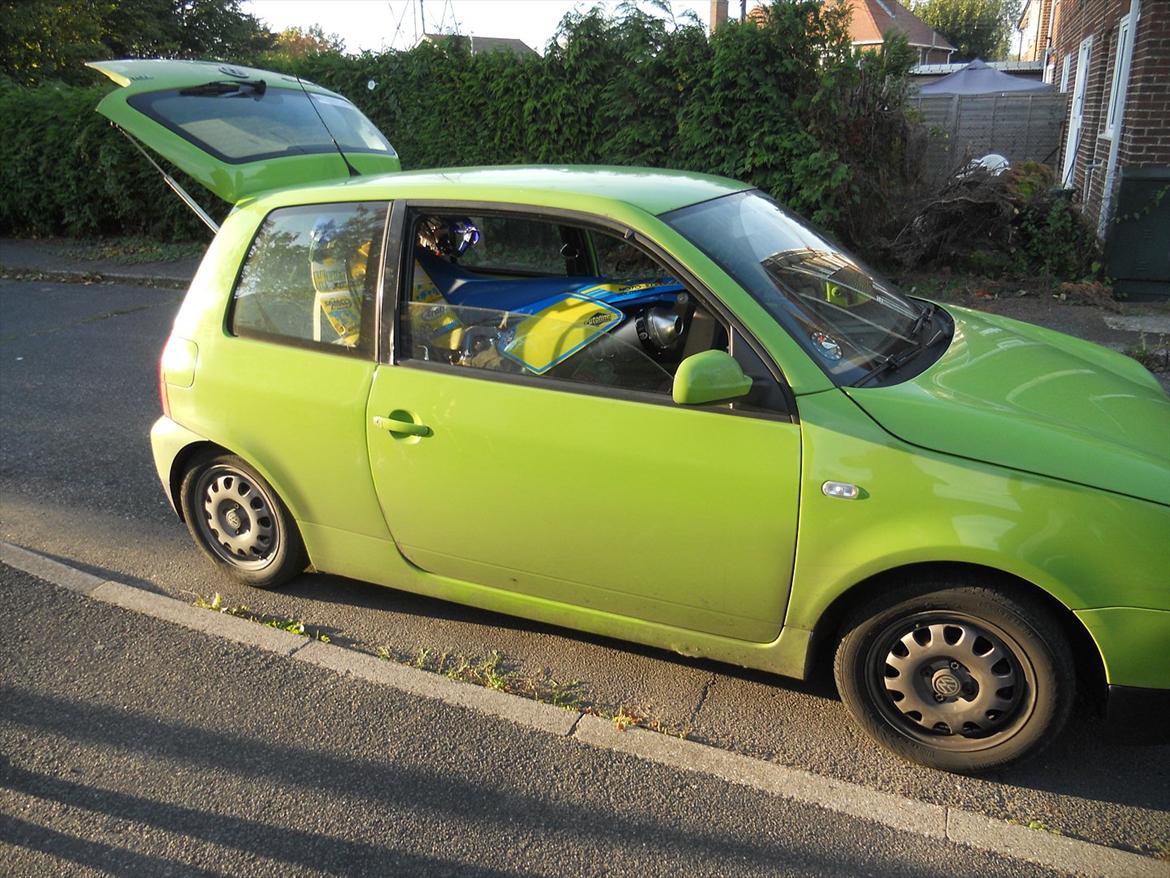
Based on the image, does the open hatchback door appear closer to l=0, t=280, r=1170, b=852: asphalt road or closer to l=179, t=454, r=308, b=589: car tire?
l=179, t=454, r=308, b=589: car tire

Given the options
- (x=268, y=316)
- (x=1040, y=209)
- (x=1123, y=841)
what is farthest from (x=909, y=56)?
(x=1123, y=841)

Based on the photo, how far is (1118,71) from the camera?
10.5m

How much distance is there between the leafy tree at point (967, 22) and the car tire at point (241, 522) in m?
68.2

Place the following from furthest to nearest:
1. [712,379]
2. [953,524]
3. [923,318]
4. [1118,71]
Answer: [1118,71] → [923,318] → [712,379] → [953,524]

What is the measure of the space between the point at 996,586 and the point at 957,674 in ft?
1.02

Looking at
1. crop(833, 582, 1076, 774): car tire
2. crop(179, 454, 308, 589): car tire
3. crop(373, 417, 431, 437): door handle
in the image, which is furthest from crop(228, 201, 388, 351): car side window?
crop(833, 582, 1076, 774): car tire

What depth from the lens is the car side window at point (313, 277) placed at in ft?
12.1

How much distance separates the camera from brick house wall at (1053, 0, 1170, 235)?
933cm

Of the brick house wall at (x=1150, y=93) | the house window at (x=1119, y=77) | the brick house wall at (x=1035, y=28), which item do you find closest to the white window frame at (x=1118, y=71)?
the house window at (x=1119, y=77)

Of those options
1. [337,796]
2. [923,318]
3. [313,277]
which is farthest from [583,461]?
[923,318]

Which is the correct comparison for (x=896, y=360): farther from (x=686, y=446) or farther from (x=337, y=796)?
(x=337, y=796)

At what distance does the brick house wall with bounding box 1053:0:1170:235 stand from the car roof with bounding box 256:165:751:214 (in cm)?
756

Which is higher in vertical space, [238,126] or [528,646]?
[238,126]

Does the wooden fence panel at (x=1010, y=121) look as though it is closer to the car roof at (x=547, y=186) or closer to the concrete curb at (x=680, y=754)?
the car roof at (x=547, y=186)
